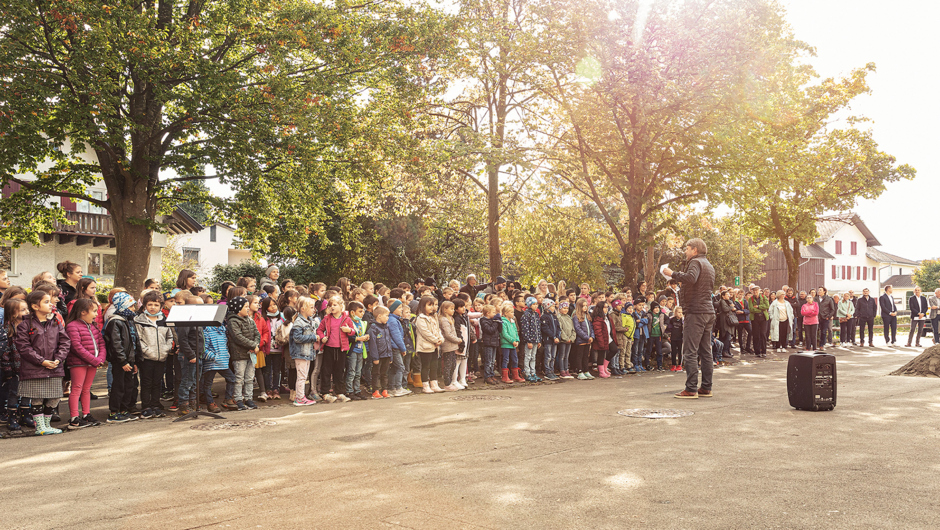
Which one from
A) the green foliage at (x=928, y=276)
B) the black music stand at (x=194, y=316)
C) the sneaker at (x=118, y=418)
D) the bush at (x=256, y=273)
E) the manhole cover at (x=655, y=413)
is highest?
the green foliage at (x=928, y=276)

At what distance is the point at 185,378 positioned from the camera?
1084 centimetres

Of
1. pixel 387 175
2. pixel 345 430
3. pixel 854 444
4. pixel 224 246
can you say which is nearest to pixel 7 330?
pixel 345 430

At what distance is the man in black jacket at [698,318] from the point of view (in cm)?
1145

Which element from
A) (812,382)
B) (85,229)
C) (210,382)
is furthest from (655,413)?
(85,229)

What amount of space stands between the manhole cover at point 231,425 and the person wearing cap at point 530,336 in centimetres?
660

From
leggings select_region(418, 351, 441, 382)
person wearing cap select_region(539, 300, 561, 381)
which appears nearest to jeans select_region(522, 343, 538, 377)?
person wearing cap select_region(539, 300, 561, 381)

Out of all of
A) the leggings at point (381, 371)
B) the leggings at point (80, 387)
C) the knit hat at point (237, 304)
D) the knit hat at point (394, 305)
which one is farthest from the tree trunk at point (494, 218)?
the leggings at point (80, 387)

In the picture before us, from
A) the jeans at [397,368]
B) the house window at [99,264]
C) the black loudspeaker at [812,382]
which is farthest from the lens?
the house window at [99,264]

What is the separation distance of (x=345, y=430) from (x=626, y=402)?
437cm

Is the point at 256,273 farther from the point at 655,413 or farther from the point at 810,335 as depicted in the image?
the point at 655,413

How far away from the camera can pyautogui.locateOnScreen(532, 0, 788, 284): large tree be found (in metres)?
19.6

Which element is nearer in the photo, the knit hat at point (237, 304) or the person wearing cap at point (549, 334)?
the knit hat at point (237, 304)

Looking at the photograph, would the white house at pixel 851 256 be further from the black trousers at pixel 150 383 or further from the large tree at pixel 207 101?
the black trousers at pixel 150 383

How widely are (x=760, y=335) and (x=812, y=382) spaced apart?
12849mm
